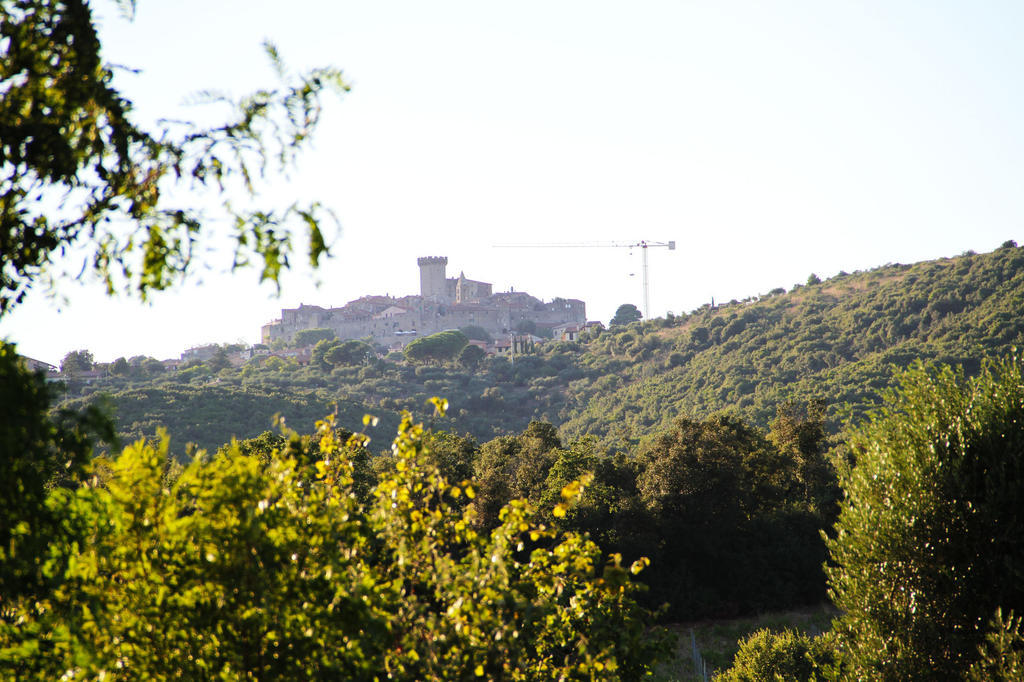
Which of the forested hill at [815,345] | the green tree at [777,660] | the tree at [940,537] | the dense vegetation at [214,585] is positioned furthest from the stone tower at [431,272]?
the dense vegetation at [214,585]

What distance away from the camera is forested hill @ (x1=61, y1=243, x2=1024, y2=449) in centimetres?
4662

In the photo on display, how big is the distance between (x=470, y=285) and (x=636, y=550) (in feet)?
363

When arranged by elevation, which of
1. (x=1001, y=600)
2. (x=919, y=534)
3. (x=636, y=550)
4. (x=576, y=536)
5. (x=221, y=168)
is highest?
(x=221, y=168)

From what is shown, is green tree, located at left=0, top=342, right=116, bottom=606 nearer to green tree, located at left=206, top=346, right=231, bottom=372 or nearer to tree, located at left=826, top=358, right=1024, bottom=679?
tree, located at left=826, top=358, right=1024, bottom=679

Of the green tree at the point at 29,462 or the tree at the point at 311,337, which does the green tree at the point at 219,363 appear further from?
the green tree at the point at 29,462

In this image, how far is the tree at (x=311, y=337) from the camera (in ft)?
359

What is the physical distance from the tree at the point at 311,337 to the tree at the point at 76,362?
36.9 meters

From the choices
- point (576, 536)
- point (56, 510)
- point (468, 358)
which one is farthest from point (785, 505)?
point (468, 358)

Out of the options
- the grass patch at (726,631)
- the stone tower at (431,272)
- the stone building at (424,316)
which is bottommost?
the grass patch at (726,631)

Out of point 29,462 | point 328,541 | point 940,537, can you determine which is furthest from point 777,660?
point 29,462

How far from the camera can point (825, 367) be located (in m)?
53.3

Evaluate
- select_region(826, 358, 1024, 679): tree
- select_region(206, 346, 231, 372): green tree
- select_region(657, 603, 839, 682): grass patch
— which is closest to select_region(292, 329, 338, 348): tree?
select_region(206, 346, 231, 372): green tree

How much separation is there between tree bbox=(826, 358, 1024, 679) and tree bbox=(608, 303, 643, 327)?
112 metres

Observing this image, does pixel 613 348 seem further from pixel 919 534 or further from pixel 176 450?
pixel 919 534
